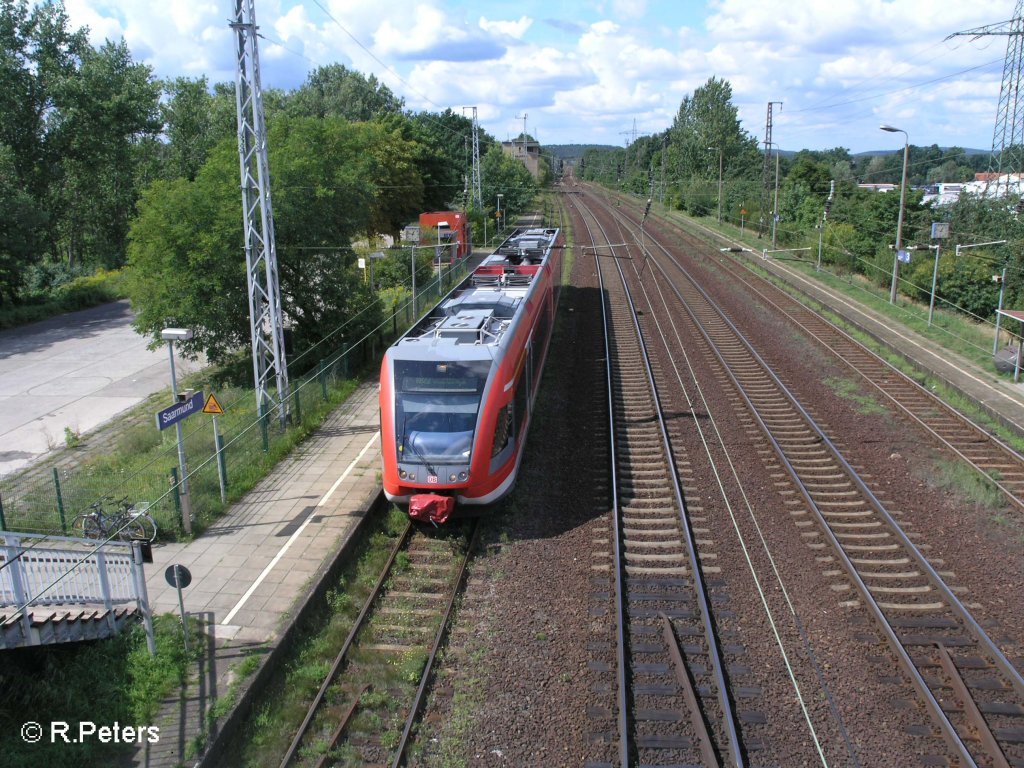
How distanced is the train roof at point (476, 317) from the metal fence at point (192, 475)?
3.84 m

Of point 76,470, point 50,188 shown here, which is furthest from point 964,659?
point 50,188

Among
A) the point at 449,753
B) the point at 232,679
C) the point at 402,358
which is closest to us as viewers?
the point at 449,753

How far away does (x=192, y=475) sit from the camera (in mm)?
12555

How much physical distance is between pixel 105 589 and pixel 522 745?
5248mm

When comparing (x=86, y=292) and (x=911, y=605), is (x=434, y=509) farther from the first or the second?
(x=86, y=292)

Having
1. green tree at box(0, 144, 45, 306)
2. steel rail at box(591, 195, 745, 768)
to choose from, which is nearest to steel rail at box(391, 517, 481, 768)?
steel rail at box(591, 195, 745, 768)

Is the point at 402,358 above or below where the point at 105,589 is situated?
above

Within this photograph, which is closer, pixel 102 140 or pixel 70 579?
pixel 70 579

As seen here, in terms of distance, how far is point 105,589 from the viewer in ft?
30.1

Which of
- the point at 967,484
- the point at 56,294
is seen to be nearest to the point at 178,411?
the point at 967,484

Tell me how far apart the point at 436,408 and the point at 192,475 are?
4280mm

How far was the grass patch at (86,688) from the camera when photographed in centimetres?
755

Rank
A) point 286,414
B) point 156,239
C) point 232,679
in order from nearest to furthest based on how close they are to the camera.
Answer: point 232,679, point 286,414, point 156,239

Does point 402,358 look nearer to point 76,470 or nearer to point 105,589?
point 105,589
